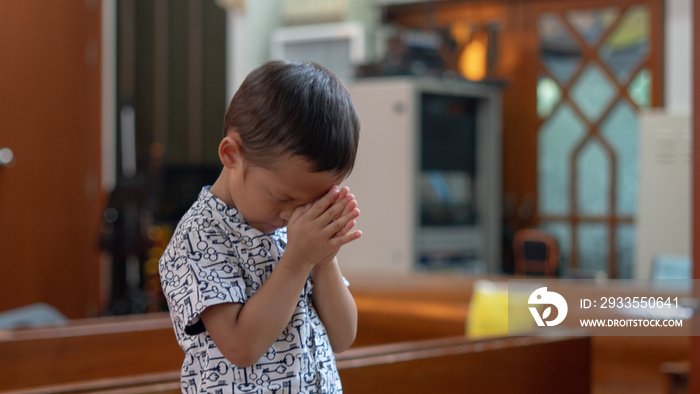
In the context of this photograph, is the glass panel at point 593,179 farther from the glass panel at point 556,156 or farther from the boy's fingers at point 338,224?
the boy's fingers at point 338,224

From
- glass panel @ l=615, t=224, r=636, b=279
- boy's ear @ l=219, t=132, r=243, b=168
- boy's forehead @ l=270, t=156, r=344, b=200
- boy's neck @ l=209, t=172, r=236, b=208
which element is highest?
boy's ear @ l=219, t=132, r=243, b=168

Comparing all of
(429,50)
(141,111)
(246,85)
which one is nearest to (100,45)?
(141,111)

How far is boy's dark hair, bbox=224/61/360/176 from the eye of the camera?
2.75 feet

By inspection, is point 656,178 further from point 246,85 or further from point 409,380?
point 246,85

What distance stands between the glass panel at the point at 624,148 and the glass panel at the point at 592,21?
423mm

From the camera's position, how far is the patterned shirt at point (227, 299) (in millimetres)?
864

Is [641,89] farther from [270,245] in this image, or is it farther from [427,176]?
[270,245]

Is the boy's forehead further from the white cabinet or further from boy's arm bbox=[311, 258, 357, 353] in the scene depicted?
the white cabinet

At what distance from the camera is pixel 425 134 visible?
4.64m

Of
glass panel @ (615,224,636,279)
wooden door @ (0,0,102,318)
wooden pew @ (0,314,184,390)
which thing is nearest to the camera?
wooden pew @ (0,314,184,390)

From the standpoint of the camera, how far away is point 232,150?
884 millimetres

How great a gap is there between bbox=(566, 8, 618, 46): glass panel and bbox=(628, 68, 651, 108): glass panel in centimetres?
33

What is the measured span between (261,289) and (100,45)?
16.7 ft

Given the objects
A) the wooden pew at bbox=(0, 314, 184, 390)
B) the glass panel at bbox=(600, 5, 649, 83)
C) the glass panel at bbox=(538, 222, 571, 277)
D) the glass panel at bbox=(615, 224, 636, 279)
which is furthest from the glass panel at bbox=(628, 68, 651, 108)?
the wooden pew at bbox=(0, 314, 184, 390)
